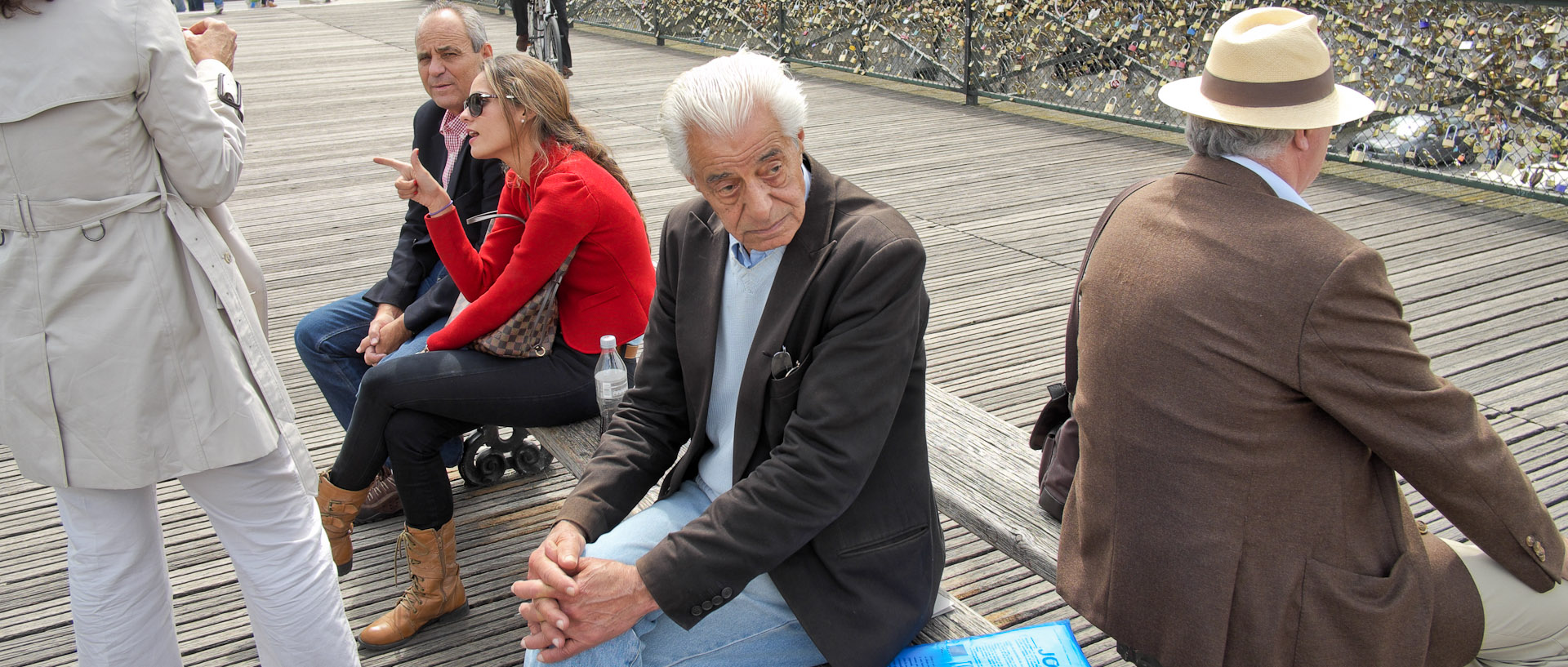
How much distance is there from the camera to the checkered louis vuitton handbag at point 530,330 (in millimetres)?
2885

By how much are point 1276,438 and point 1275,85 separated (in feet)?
1.93

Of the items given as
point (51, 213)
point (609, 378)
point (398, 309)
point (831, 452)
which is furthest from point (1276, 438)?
point (398, 309)

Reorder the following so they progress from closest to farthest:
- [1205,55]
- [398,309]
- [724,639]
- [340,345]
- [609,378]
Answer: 1. [724,639]
2. [609,378]
3. [340,345]
4. [398,309]
5. [1205,55]

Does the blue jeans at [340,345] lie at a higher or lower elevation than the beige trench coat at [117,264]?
lower

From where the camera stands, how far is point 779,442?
198 cm

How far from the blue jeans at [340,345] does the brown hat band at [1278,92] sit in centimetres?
242

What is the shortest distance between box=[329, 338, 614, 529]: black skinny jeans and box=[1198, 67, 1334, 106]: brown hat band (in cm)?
176

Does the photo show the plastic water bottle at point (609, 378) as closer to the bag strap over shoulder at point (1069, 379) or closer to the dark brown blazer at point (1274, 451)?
the bag strap over shoulder at point (1069, 379)

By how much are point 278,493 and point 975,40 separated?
8.26m

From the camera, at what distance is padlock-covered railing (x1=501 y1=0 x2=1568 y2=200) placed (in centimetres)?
611

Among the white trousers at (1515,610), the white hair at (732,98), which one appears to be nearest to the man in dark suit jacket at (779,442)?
the white hair at (732,98)

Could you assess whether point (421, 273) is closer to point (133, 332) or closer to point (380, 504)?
point (380, 504)

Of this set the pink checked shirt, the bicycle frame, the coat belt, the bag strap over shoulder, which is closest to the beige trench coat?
the coat belt

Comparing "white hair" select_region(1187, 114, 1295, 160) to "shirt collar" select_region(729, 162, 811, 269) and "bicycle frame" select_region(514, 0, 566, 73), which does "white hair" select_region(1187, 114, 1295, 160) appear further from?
"bicycle frame" select_region(514, 0, 566, 73)
